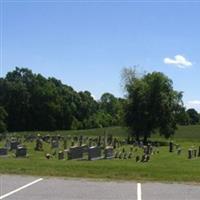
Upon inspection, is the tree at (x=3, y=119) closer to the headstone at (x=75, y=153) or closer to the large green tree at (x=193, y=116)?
the large green tree at (x=193, y=116)

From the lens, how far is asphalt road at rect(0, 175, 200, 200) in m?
12.0

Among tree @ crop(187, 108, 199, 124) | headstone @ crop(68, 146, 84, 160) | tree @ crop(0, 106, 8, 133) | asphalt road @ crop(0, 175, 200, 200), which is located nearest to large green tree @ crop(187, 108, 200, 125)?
tree @ crop(187, 108, 199, 124)

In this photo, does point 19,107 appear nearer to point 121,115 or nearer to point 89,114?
point 89,114

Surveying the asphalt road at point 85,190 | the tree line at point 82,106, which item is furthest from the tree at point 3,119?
the asphalt road at point 85,190

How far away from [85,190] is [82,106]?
121782mm

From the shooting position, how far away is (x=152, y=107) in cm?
6806

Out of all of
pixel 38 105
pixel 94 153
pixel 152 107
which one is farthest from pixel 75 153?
pixel 38 105

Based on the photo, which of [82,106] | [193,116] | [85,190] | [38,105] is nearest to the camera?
[85,190]

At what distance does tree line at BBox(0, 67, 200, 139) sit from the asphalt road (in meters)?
52.7

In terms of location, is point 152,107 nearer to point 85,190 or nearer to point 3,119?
point 3,119

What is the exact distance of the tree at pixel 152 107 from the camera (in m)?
67.6

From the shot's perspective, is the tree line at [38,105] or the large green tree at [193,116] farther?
the large green tree at [193,116]

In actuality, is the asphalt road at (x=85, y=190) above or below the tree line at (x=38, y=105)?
below

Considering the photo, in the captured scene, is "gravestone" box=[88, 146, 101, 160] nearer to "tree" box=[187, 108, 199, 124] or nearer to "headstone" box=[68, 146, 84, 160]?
"headstone" box=[68, 146, 84, 160]
